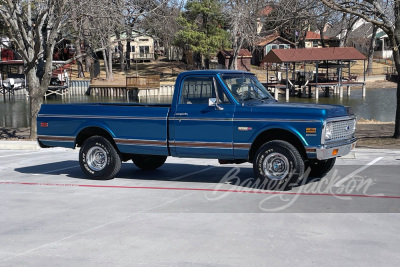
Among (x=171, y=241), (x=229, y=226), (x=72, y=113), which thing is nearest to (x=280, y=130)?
(x=229, y=226)

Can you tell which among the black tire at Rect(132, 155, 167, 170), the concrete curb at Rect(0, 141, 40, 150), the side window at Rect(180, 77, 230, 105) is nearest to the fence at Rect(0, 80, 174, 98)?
the concrete curb at Rect(0, 141, 40, 150)

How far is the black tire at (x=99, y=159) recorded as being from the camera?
11547 mm

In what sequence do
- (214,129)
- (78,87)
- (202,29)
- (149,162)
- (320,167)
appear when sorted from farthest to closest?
(78,87) → (202,29) → (149,162) → (320,167) → (214,129)

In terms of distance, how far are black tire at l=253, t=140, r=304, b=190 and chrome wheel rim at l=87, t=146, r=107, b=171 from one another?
3352 millimetres

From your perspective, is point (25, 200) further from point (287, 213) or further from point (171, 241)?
point (287, 213)

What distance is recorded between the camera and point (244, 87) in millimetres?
11031

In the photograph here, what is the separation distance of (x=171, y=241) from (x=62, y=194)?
154 inches

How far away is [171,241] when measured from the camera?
741 cm

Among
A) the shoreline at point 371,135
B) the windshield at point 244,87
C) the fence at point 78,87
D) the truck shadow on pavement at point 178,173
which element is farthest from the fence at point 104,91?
the windshield at point 244,87

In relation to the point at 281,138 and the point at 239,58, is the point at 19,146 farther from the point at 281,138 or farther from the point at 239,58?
the point at 239,58

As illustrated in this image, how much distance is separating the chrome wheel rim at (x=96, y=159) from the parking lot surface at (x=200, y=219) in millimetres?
393

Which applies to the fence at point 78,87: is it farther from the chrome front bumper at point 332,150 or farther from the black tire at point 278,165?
the chrome front bumper at point 332,150

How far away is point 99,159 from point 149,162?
146cm

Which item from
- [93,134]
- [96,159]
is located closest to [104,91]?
[93,134]
